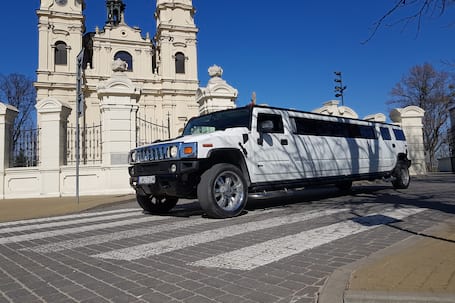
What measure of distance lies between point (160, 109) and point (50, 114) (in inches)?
1188

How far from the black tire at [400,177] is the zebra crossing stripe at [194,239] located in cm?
580

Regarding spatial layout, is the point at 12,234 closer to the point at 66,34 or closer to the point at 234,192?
the point at 234,192

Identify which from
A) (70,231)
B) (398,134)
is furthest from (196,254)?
(398,134)

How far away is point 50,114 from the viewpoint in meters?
12.1

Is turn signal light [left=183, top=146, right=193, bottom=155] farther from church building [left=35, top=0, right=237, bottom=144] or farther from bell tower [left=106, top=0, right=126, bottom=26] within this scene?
bell tower [left=106, top=0, right=126, bottom=26]

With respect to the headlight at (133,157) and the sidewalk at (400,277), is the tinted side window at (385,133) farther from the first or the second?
the headlight at (133,157)

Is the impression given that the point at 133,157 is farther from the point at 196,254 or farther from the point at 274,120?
the point at 196,254

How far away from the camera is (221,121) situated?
6.83 meters

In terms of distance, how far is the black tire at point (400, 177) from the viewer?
10.3 metres

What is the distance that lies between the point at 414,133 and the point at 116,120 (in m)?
15.5

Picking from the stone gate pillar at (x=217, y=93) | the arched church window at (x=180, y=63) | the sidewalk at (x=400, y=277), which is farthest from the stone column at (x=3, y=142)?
the arched church window at (x=180, y=63)

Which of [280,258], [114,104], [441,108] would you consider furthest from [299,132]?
[441,108]

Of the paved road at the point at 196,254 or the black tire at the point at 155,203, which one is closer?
the paved road at the point at 196,254

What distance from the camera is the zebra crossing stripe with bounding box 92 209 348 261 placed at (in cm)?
370
